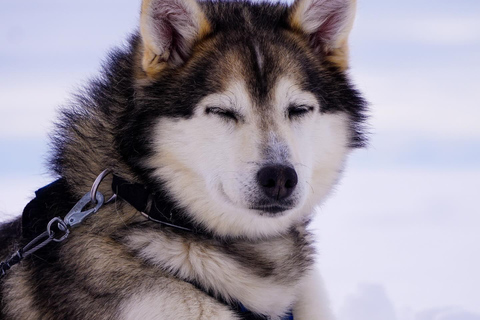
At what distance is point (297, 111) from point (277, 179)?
54 cm

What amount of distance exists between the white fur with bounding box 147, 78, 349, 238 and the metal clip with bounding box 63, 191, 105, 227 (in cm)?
39

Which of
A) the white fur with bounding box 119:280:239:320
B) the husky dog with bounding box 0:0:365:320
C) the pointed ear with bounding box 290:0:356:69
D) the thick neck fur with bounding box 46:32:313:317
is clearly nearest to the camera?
the white fur with bounding box 119:280:239:320

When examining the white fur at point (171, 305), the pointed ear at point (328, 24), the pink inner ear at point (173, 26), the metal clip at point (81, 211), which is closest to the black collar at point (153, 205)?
the metal clip at point (81, 211)

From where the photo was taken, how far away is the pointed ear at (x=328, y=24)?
417cm

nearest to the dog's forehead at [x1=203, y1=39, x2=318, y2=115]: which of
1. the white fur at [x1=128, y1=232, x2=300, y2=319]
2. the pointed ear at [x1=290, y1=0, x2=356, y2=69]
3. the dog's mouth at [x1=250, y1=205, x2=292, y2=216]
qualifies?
the pointed ear at [x1=290, y1=0, x2=356, y2=69]

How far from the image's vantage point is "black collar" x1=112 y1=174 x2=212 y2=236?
379cm

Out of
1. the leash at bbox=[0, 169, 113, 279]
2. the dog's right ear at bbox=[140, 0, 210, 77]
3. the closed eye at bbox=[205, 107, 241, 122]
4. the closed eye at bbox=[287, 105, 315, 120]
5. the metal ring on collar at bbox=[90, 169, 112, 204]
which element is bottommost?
the leash at bbox=[0, 169, 113, 279]

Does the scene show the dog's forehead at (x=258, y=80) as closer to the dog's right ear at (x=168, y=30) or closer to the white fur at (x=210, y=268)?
the dog's right ear at (x=168, y=30)

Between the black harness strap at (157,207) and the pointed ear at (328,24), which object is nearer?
→ the black harness strap at (157,207)

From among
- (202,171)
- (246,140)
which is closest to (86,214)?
(202,171)

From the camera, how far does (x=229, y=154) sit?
12.1ft

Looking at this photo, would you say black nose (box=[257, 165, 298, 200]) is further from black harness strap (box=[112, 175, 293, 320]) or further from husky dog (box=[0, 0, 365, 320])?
black harness strap (box=[112, 175, 293, 320])

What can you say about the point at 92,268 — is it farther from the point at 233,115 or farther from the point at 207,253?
the point at 233,115

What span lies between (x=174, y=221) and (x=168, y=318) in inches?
24.0
